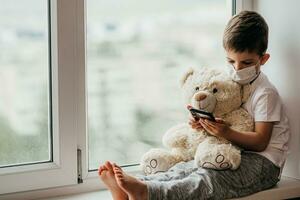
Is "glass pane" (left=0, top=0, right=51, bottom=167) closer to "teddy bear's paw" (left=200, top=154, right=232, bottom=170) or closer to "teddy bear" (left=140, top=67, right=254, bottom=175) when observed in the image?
"teddy bear" (left=140, top=67, right=254, bottom=175)

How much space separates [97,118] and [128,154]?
170 mm

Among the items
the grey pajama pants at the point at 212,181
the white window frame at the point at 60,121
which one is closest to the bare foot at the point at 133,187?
the grey pajama pants at the point at 212,181

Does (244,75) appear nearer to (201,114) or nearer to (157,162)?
(201,114)

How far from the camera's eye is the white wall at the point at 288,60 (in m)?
1.74

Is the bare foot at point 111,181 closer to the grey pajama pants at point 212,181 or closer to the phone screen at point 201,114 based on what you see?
the grey pajama pants at point 212,181

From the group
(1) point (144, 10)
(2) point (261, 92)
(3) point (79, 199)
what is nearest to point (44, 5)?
(1) point (144, 10)

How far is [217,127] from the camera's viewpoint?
1.53 metres

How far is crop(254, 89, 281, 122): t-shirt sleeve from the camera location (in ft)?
5.17

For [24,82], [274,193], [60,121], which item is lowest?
[274,193]

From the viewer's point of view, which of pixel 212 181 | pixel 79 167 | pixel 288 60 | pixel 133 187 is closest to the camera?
pixel 133 187

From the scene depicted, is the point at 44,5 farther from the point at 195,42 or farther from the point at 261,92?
the point at 261,92

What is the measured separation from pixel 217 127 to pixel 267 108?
0.17 m

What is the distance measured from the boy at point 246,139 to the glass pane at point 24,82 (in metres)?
0.29

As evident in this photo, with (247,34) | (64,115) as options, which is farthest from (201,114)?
(64,115)
